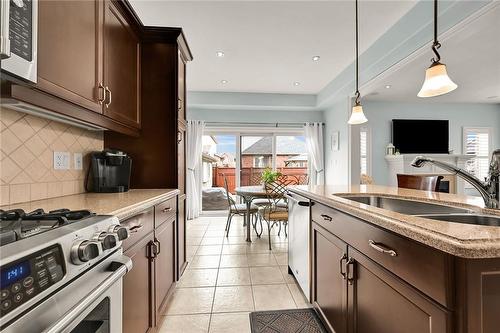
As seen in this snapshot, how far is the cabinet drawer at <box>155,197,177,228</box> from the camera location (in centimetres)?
162

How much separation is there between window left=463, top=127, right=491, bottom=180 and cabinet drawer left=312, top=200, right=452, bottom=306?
6.79 meters

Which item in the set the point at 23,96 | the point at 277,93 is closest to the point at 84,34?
the point at 23,96

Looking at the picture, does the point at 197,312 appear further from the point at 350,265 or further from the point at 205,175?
the point at 205,175

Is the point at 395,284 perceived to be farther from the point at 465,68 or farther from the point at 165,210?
the point at 465,68

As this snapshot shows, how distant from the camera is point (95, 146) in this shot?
1.95 meters

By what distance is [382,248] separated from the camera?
0.92 metres

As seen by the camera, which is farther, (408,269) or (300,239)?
(300,239)

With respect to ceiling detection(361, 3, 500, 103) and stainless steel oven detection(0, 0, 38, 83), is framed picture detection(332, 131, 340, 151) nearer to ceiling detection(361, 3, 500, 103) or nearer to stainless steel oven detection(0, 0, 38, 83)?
ceiling detection(361, 3, 500, 103)

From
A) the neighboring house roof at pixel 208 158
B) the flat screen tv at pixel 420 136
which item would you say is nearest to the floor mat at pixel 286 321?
the neighboring house roof at pixel 208 158

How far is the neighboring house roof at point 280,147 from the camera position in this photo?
5.95m

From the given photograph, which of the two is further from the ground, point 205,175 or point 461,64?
point 461,64

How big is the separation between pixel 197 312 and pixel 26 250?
1707 millimetres

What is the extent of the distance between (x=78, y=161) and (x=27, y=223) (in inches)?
44.2

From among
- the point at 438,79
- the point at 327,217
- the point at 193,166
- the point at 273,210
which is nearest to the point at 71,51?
the point at 327,217
